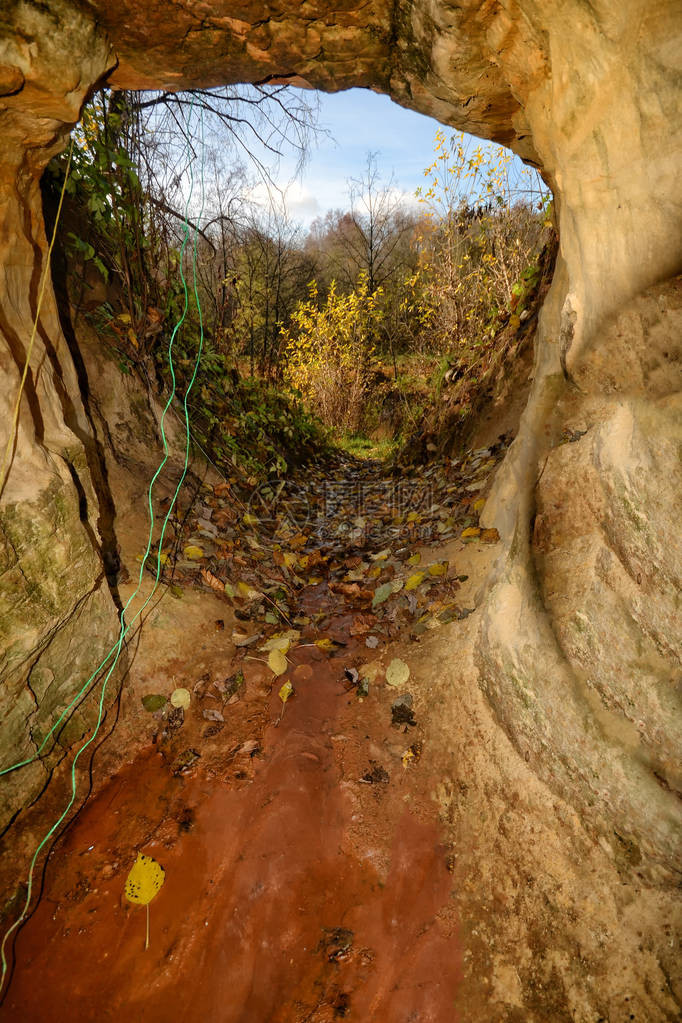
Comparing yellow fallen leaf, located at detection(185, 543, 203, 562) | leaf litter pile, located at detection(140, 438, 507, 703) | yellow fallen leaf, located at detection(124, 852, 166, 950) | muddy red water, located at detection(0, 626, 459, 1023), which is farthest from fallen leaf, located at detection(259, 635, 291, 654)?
yellow fallen leaf, located at detection(124, 852, 166, 950)

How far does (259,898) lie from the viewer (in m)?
1.80

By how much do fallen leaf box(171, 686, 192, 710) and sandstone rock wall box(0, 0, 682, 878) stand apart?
0.52 meters

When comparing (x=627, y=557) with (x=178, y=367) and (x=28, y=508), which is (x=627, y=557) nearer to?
(x=28, y=508)

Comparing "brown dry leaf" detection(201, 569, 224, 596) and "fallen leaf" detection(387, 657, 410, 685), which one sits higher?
"fallen leaf" detection(387, 657, 410, 685)

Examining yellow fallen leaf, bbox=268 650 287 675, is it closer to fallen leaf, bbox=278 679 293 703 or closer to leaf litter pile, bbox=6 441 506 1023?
leaf litter pile, bbox=6 441 506 1023

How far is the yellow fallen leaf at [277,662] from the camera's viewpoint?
276 cm

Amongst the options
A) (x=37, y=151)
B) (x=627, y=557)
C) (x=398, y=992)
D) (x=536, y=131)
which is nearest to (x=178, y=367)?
(x=37, y=151)

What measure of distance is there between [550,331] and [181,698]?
108 inches

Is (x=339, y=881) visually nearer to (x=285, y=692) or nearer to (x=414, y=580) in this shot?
(x=285, y=692)

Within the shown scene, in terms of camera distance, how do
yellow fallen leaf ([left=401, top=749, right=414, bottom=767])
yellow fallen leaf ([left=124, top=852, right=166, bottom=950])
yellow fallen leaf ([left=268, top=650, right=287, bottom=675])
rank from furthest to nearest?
yellow fallen leaf ([left=268, top=650, right=287, bottom=675]) → yellow fallen leaf ([left=401, top=749, right=414, bottom=767]) → yellow fallen leaf ([left=124, top=852, right=166, bottom=950])

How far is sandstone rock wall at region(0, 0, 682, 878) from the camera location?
1.58 meters

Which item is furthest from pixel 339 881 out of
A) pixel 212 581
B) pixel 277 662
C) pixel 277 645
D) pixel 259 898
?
pixel 212 581

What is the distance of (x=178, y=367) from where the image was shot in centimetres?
476

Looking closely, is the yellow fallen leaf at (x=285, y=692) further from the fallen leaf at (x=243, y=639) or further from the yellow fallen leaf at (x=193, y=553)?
the yellow fallen leaf at (x=193, y=553)
